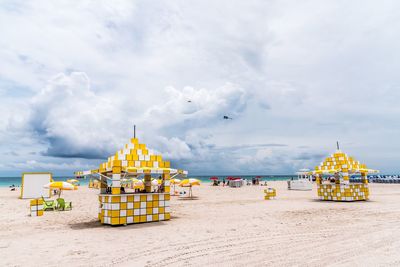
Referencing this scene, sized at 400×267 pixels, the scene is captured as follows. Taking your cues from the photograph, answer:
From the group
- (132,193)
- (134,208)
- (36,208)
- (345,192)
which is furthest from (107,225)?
(345,192)

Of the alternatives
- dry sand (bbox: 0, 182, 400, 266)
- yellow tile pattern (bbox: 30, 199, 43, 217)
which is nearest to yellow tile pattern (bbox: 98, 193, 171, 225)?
dry sand (bbox: 0, 182, 400, 266)

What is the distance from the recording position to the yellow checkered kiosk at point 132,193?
1095 centimetres

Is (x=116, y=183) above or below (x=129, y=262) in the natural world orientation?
above

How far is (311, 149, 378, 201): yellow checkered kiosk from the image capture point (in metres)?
19.8

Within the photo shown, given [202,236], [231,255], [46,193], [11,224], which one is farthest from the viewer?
[46,193]

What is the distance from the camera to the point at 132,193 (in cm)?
1145

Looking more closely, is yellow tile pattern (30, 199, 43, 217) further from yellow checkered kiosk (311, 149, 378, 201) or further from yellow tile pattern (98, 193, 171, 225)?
yellow checkered kiosk (311, 149, 378, 201)

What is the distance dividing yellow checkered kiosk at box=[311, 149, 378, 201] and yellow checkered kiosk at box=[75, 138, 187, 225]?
12884mm

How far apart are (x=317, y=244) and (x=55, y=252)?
7057 millimetres

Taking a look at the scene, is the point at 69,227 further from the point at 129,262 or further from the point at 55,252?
the point at 129,262

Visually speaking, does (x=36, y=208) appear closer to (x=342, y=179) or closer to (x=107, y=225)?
(x=107, y=225)

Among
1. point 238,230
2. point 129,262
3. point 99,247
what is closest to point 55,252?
point 99,247

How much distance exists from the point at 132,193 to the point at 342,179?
1568 centimetres

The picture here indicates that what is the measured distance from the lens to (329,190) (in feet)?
67.2
